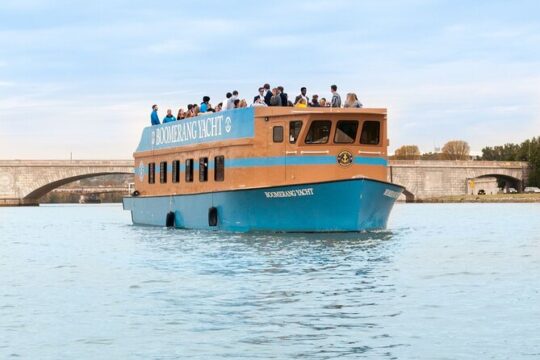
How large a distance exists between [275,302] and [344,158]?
15.6m

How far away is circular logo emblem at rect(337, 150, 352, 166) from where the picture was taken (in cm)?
3244

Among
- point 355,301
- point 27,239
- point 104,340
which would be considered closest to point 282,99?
point 27,239

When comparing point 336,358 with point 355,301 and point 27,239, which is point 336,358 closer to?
point 355,301

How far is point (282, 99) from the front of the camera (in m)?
34.1

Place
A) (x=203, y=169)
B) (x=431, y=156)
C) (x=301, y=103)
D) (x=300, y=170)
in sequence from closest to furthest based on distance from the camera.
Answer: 1. (x=300, y=170)
2. (x=301, y=103)
3. (x=203, y=169)
4. (x=431, y=156)

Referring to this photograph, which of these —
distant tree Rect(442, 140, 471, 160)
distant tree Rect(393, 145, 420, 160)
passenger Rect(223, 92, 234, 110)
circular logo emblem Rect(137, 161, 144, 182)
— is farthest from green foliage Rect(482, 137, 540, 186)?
passenger Rect(223, 92, 234, 110)

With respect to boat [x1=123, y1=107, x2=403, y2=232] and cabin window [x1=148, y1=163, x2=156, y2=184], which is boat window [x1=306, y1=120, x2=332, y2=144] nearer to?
boat [x1=123, y1=107, x2=403, y2=232]

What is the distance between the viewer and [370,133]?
3297 centimetres

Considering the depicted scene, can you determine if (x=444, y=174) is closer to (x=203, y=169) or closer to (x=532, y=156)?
(x=532, y=156)

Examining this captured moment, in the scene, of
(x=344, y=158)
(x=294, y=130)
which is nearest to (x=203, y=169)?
(x=294, y=130)

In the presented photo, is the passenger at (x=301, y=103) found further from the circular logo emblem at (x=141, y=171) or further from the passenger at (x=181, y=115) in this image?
the circular logo emblem at (x=141, y=171)

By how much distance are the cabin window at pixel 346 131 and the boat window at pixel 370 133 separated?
322mm

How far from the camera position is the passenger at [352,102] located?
3378 centimetres

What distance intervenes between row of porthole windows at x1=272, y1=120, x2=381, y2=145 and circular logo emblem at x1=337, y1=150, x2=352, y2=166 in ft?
1.13
